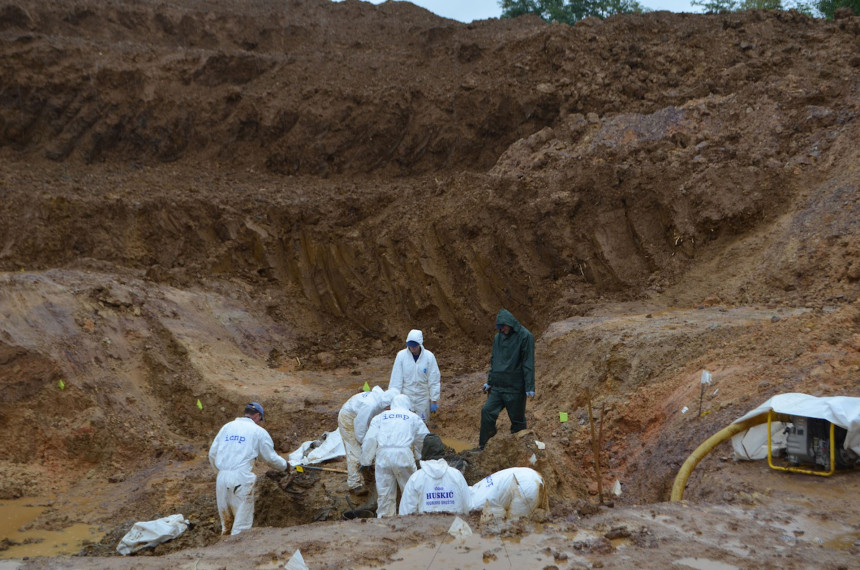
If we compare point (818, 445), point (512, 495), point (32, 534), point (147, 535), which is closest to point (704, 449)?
point (818, 445)

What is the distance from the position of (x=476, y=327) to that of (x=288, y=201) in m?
5.63

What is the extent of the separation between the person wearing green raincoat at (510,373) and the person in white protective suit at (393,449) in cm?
163

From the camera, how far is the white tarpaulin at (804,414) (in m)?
5.67

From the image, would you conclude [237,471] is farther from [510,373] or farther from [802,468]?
[802,468]

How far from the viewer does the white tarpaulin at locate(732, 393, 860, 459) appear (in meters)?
5.67

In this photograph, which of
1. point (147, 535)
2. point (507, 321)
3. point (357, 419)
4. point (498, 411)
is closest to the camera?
point (147, 535)

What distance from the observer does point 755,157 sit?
14.4 metres

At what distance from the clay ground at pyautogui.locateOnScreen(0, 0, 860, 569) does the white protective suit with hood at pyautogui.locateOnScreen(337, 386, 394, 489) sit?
32 cm

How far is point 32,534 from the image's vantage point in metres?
8.12

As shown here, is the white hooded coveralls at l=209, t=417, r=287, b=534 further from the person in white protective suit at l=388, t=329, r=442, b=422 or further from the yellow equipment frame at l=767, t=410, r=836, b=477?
the yellow equipment frame at l=767, t=410, r=836, b=477

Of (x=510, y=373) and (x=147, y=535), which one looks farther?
(x=510, y=373)

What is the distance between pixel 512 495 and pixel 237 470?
2599 millimetres

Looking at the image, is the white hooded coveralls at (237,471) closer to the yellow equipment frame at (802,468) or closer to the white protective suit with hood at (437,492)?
the white protective suit with hood at (437,492)

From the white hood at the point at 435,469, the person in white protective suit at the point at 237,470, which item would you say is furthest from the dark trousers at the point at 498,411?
the white hood at the point at 435,469
